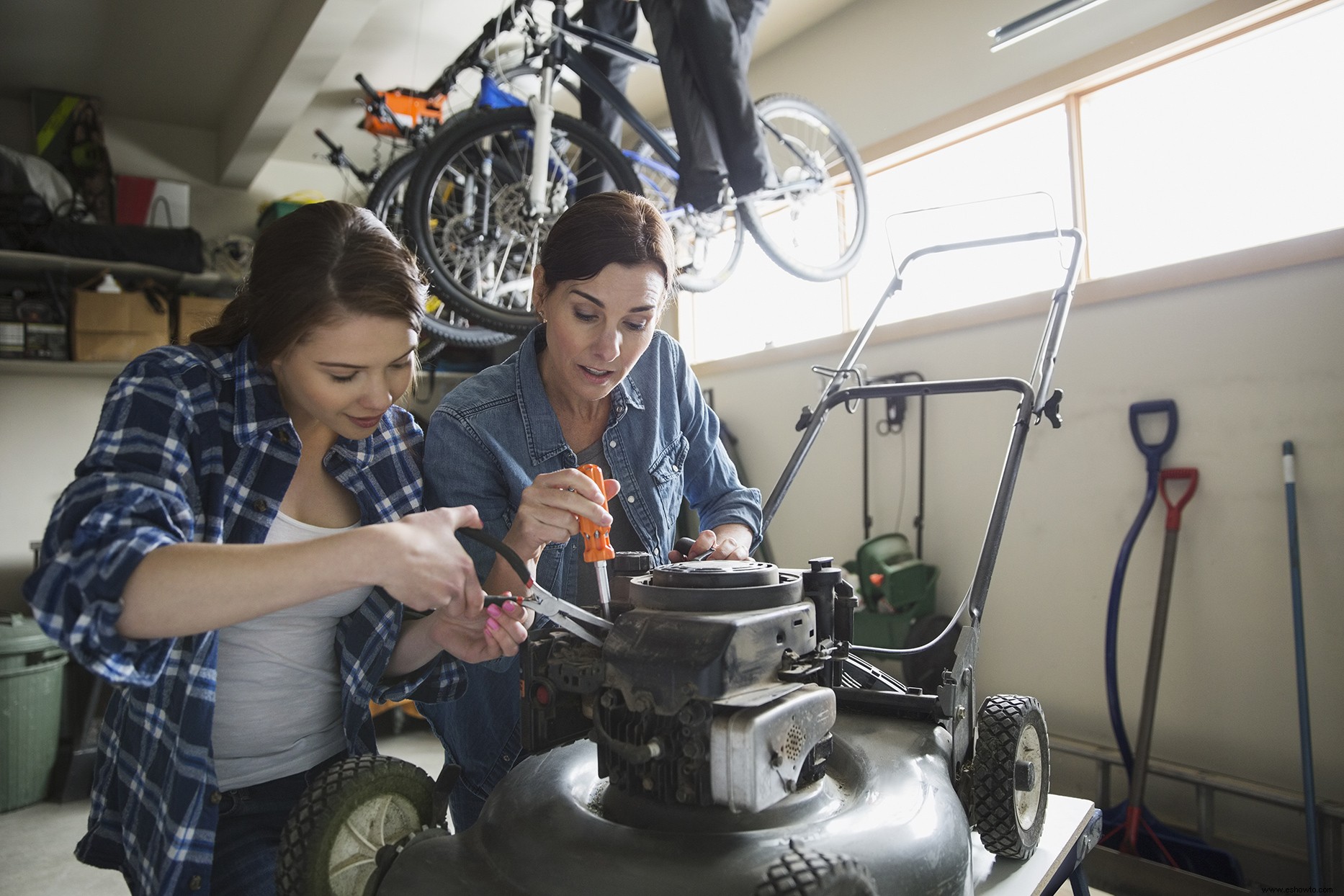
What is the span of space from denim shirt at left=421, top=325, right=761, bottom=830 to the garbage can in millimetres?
2777

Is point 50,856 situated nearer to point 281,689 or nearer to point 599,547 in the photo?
point 281,689

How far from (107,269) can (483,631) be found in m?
4.10

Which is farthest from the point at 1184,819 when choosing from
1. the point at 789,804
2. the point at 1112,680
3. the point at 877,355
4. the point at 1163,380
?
the point at 789,804

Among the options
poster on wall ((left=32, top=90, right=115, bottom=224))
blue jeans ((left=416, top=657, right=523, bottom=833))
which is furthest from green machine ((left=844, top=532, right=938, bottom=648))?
poster on wall ((left=32, top=90, right=115, bottom=224))

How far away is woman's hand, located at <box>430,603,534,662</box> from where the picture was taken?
0.92 m

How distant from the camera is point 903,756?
98 cm

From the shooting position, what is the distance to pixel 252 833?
0.94 metres

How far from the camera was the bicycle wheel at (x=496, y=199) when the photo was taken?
2469 millimetres

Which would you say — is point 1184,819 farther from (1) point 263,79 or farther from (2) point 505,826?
(1) point 263,79

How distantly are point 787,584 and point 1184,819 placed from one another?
2.24 m

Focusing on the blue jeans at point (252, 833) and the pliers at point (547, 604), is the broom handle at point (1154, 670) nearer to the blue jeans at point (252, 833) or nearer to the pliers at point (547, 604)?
the pliers at point (547, 604)

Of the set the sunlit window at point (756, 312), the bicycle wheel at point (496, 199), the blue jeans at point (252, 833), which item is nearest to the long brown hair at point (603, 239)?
the blue jeans at point (252, 833)

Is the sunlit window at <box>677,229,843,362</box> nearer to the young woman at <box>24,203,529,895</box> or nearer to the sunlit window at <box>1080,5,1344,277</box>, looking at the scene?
the sunlit window at <box>1080,5,1344,277</box>

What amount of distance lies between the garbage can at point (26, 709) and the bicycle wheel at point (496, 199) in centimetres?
212
